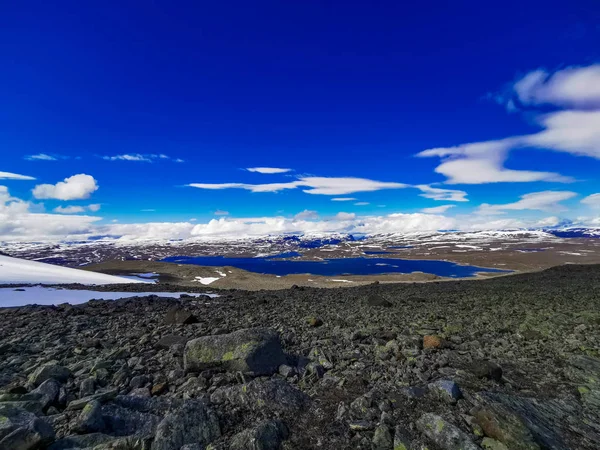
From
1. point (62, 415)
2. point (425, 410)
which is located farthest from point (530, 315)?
point (62, 415)

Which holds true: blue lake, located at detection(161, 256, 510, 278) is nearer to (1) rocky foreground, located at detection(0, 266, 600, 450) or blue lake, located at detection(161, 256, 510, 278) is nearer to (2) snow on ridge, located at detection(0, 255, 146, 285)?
(2) snow on ridge, located at detection(0, 255, 146, 285)

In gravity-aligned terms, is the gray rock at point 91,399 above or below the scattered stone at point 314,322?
above

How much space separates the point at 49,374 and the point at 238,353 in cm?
355

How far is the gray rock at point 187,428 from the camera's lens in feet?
14.1

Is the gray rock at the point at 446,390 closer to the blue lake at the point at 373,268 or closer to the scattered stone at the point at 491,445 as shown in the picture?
the scattered stone at the point at 491,445

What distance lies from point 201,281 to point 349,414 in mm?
55542

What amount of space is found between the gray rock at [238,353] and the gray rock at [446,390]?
10.1ft

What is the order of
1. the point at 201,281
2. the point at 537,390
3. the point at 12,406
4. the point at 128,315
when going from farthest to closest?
the point at 201,281 → the point at 128,315 → the point at 537,390 → the point at 12,406

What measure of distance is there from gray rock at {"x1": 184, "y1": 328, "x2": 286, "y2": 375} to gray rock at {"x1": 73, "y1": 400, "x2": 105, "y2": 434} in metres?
1.92

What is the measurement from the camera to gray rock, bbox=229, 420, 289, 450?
14.1ft

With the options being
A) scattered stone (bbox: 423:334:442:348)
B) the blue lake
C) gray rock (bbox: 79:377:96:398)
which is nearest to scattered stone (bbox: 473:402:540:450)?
scattered stone (bbox: 423:334:442:348)

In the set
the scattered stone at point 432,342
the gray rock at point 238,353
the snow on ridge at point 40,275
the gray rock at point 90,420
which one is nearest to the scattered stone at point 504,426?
the scattered stone at point 432,342

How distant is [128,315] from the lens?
12828mm

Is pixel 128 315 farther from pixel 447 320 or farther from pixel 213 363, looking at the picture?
pixel 447 320
